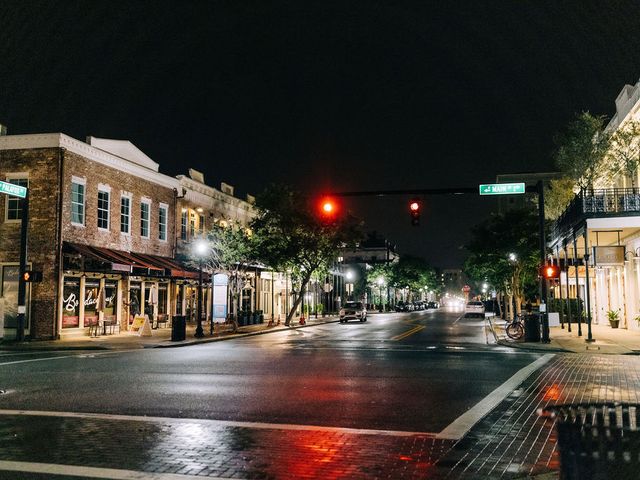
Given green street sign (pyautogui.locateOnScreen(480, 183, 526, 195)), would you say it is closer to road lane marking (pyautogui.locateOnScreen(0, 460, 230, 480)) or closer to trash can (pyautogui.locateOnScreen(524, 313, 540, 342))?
trash can (pyautogui.locateOnScreen(524, 313, 540, 342))

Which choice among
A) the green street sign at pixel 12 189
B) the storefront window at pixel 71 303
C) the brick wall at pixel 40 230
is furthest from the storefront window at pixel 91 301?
the green street sign at pixel 12 189

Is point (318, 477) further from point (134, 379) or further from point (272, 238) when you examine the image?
point (272, 238)

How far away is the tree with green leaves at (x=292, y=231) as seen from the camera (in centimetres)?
4103

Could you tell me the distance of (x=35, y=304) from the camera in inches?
1050

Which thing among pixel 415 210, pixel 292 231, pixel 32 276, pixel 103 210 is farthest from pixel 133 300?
pixel 415 210

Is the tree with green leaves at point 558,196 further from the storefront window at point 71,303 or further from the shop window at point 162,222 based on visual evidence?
the storefront window at point 71,303

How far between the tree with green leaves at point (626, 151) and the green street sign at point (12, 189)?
2738cm

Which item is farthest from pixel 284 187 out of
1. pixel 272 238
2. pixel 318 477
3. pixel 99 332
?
pixel 318 477

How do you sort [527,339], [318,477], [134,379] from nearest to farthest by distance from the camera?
[318,477] → [134,379] → [527,339]

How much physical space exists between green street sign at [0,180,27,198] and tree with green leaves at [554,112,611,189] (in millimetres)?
26630

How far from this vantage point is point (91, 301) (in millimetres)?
29500

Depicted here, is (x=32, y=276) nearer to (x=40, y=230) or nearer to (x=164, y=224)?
(x=40, y=230)

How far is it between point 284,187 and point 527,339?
21.8 meters

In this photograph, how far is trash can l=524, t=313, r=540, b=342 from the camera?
24.8m
